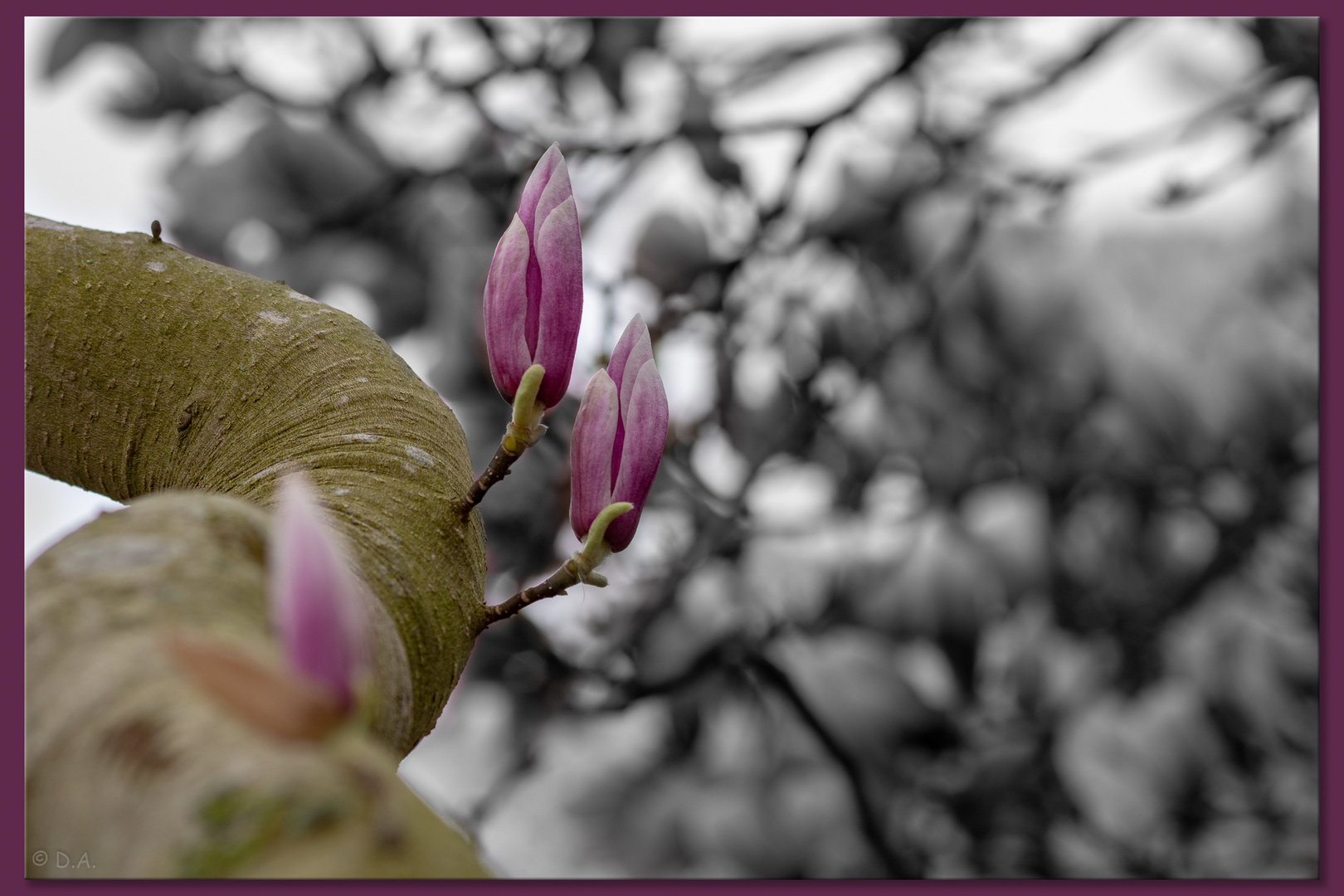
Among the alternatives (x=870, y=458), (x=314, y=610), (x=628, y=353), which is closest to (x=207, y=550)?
(x=314, y=610)


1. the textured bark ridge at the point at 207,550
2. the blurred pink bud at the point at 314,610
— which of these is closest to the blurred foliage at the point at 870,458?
the textured bark ridge at the point at 207,550

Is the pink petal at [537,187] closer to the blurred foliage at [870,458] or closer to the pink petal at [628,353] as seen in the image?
the pink petal at [628,353]

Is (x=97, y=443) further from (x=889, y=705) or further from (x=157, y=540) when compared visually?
(x=889, y=705)

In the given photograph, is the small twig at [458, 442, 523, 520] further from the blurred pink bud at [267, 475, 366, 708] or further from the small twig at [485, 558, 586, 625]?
the blurred pink bud at [267, 475, 366, 708]

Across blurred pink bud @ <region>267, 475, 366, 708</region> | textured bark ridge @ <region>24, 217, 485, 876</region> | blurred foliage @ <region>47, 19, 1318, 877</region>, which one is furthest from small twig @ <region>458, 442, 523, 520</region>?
blurred foliage @ <region>47, 19, 1318, 877</region>

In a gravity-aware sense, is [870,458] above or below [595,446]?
below

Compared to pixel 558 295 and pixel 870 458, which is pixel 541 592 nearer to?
pixel 558 295

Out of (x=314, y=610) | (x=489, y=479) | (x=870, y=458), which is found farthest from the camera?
(x=870, y=458)
